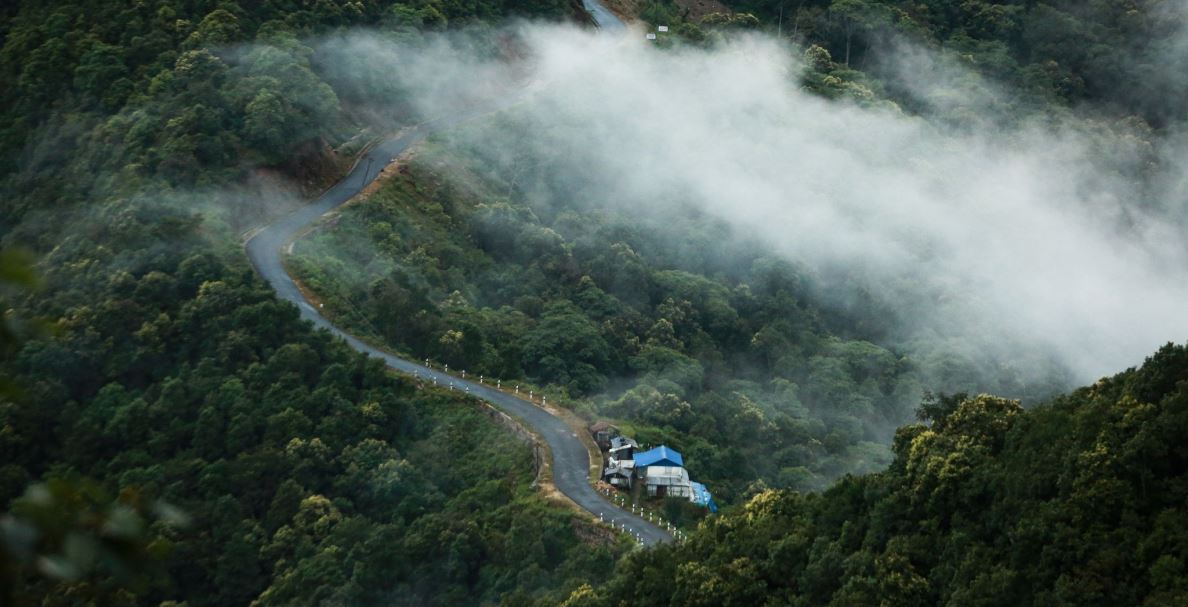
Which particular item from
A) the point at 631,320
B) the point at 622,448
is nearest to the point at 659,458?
the point at 622,448

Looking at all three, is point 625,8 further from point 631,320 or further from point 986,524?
point 986,524

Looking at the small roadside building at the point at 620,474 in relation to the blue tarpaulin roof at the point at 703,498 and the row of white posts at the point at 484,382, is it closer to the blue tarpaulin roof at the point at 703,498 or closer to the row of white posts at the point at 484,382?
the blue tarpaulin roof at the point at 703,498

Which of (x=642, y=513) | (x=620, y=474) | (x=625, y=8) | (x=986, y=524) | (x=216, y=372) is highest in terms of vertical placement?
(x=986, y=524)

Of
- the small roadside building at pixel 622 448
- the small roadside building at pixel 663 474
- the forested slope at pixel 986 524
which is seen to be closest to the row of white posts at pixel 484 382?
the small roadside building at pixel 622 448

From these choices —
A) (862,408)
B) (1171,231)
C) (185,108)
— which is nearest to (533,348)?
(862,408)

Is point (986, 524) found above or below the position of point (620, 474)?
above

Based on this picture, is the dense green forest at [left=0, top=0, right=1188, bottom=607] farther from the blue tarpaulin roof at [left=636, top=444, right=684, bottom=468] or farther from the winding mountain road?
the blue tarpaulin roof at [left=636, top=444, right=684, bottom=468]

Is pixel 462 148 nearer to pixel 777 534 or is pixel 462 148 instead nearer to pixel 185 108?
pixel 185 108

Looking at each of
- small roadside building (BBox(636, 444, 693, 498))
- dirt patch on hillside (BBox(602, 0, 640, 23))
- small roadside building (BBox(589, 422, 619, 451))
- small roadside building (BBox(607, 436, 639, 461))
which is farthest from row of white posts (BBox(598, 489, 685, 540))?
dirt patch on hillside (BBox(602, 0, 640, 23))
